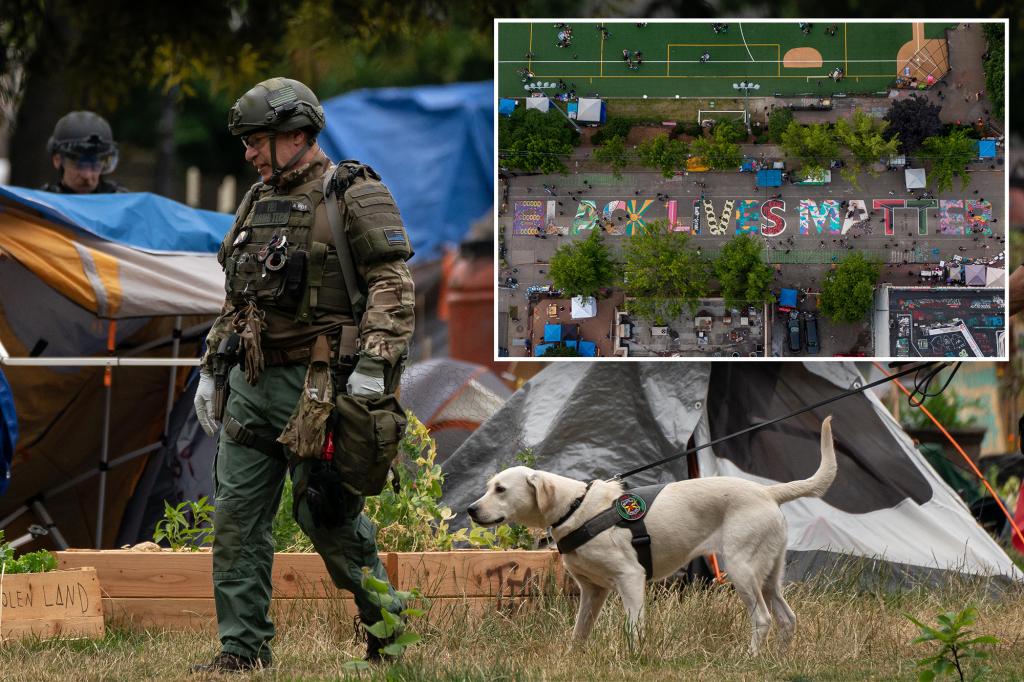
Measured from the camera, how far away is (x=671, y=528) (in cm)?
583

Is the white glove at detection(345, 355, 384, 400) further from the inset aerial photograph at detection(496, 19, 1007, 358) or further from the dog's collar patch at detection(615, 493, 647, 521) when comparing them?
the inset aerial photograph at detection(496, 19, 1007, 358)

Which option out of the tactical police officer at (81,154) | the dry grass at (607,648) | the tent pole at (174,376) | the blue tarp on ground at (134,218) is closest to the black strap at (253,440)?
the dry grass at (607,648)

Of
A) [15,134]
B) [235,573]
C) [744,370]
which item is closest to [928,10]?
[744,370]

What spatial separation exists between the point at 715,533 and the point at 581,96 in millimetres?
1964

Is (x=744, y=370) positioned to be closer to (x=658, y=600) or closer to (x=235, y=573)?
(x=658, y=600)

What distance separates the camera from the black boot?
16.8ft

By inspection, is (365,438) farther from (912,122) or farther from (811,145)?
(912,122)

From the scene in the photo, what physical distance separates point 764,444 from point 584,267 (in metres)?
1.62

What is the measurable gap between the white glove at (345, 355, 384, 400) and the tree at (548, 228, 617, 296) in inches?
61.8

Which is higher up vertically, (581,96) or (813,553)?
(581,96)

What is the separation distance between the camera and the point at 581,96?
6355 mm

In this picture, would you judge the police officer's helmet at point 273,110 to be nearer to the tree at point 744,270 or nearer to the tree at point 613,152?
the tree at point 613,152

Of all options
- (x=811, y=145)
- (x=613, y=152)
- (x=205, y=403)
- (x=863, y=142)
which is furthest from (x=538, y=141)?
(x=205, y=403)

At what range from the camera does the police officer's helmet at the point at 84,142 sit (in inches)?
369
